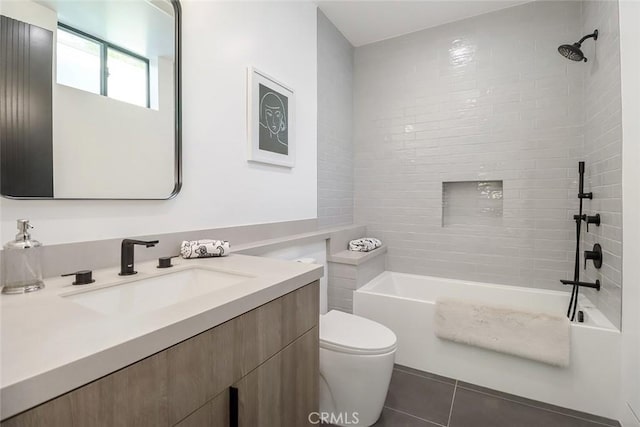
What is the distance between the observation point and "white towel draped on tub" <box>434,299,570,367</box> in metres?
1.74

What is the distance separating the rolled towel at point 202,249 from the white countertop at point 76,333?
13.3 inches

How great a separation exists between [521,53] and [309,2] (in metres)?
1.79

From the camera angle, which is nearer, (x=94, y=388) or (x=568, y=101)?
(x=94, y=388)

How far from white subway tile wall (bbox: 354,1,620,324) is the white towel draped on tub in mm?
714

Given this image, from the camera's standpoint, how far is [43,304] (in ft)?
2.35

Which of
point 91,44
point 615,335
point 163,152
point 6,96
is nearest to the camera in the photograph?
point 6,96

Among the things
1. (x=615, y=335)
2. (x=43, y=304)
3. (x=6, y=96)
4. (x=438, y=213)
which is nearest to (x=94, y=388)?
(x=43, y=304)

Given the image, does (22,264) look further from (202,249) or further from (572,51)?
(572,51)

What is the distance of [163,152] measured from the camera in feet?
4.31

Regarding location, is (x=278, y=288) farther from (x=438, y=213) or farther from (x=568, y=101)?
(x=568, y=101)

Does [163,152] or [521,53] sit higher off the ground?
[521,53]

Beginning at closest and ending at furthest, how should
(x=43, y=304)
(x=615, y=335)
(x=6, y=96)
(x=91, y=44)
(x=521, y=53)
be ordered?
(x=43, y=304) < (x=6, y=96) < (x=91, y=44) < (x=615, y=335) < (x=521, y=53)

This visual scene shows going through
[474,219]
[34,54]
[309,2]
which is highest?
[309,2]

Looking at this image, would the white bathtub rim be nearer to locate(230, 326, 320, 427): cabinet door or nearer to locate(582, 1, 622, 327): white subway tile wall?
locate(582, 1, 622, 327): white subway tile wall
